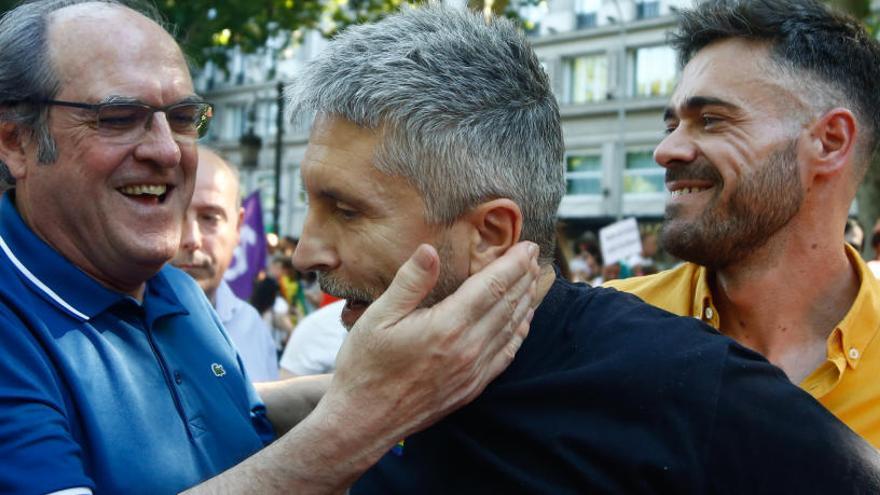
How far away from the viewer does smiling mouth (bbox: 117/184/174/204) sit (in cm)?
257

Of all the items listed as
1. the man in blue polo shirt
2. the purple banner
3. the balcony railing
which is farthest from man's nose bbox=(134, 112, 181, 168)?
the balcony railing

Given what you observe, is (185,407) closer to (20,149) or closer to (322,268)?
(322,268)

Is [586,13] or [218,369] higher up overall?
[218,369]

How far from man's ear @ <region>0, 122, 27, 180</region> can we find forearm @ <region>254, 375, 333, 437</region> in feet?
3.08

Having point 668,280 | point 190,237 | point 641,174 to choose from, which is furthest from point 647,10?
point 668,280

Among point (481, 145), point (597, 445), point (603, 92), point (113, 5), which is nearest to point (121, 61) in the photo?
point (113, 5)

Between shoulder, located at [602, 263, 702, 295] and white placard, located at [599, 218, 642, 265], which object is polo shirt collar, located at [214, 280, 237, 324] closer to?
shoulder, located at [602, 263, 702, 295]

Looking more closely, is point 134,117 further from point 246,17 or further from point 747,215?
point 246,17

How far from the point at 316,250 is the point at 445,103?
0.40m

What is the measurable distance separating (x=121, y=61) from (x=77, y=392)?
0.85m

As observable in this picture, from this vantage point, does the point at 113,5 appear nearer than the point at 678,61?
Yes

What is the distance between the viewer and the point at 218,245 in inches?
200

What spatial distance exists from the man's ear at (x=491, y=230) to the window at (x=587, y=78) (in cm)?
3053

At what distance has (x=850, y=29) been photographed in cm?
287
